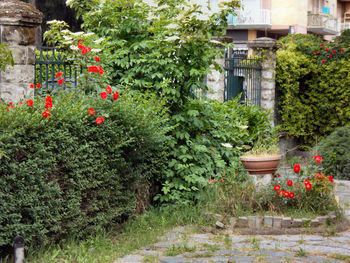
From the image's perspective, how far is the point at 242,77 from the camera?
12336 mm

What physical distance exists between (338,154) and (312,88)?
3.99m

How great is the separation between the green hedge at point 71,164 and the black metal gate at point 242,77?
17.5 ft

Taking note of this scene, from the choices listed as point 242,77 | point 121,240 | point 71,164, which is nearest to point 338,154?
point 242,77

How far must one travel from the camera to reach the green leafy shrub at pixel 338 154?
10789 mm

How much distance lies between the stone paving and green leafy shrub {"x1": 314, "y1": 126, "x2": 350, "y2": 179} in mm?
4783

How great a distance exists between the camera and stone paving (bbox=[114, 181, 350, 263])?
17.1ft

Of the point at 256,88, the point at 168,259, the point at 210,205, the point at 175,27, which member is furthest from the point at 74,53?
the point at 256,88

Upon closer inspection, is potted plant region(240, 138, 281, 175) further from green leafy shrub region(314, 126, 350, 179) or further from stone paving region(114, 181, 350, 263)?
green leafy shrub region(314, 126, 350, 179)

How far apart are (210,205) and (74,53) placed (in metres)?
2.58

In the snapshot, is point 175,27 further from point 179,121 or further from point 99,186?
point 99,186

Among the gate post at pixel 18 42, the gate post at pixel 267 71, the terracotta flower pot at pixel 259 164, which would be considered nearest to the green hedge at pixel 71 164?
the gate post at pixel 18 42

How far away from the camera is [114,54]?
7.44m

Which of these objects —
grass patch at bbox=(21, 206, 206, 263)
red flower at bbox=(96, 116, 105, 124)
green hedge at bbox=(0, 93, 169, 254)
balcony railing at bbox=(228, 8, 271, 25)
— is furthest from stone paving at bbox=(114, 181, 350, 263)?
balcony railing at bbox=(228, 8, 271, 25)

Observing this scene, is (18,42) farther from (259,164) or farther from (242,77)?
(242,77)
